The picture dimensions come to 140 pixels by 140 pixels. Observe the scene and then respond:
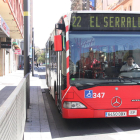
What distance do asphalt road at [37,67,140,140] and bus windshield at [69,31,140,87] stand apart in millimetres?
1182

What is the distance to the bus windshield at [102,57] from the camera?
5.79 m

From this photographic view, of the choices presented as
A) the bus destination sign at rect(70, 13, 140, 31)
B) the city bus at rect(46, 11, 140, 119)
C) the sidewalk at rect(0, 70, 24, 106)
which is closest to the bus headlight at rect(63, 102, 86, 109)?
the city bus at rect(46, 11, 140, 119)

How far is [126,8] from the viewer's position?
3938 centimetres

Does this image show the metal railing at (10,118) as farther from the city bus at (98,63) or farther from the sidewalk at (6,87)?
the sidewalk at (6,87)

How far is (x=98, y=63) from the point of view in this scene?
5.88m

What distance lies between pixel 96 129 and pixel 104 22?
2.65 metres

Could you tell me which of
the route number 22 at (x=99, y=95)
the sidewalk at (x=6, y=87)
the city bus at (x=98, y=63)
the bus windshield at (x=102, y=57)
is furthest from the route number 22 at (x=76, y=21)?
the sidewalk at (x=6, y=87)

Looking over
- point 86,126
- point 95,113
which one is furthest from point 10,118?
point 86,126

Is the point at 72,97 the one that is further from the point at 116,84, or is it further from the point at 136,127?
the point at 136,127

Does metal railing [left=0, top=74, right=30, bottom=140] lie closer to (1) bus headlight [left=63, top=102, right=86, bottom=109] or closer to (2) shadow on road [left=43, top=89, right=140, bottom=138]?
(1) bus headlight [left=63, top=102, right=86, bottom=109]

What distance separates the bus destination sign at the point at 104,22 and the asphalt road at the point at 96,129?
2.46m

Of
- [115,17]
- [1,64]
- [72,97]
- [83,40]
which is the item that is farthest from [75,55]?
[1,64]

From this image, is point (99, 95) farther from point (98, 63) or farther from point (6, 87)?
point (6, 87)

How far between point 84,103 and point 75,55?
44.5 inches
